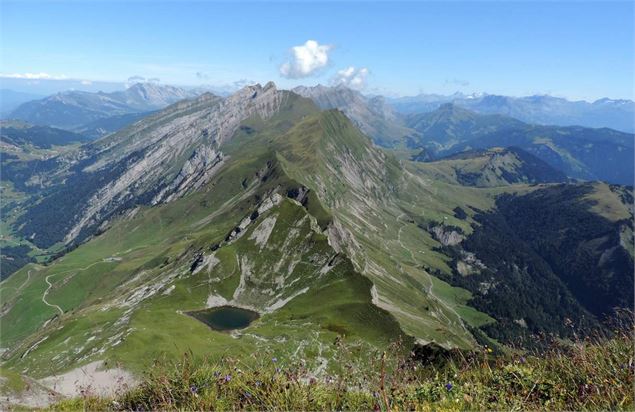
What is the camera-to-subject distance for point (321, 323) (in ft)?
474

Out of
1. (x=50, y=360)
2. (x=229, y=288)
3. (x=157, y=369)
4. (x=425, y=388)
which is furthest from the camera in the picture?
(x=229, y=288)

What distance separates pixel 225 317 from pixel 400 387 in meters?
166

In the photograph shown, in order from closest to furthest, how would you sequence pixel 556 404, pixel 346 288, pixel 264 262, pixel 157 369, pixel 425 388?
pixel 556 404 < pixel 425 388 < pixel 157 369 < pixel 346 288 < pixel 264 262

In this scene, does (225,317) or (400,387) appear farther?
(225,317)

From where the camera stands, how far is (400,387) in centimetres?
1032

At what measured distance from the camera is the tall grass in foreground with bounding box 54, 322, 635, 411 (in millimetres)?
9805

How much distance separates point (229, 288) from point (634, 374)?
183916 mm

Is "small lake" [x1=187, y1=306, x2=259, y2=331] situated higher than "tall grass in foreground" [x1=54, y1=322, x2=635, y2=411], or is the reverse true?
"tall grass in foreground" [x1=54, y1=322, x2=635, y2=411]

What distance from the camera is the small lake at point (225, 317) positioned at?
513 ft

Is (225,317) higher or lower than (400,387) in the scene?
lower

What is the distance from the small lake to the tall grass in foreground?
14886 centimetres

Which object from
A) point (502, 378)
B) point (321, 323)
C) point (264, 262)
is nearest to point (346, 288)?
point (321, 323)

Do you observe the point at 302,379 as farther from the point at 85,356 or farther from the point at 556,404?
the point at 85,356

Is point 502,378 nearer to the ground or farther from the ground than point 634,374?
nearer to the ground
